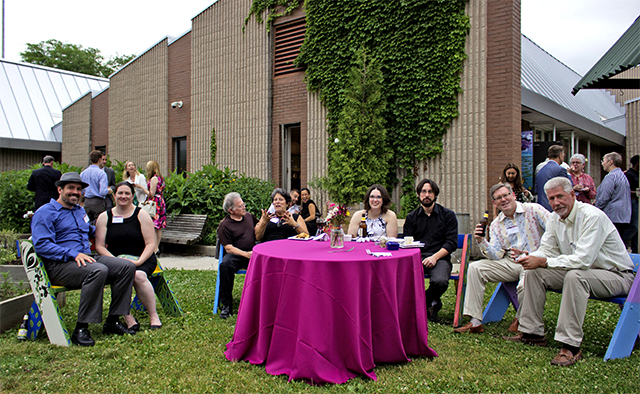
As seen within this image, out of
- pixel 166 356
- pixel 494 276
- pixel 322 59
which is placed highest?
pixel 322 59

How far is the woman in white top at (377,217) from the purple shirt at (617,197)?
185 inches

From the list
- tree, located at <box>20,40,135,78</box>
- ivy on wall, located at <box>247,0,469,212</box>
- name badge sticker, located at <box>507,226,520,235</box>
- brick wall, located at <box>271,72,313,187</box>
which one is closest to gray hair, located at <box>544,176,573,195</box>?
name badge sticker, located at <box>507,226,520,235</box>

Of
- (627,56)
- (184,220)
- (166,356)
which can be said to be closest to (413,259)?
(166,356)

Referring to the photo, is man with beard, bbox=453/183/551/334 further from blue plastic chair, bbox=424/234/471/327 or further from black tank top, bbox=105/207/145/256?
black tank top, bbox=105/207/145/256

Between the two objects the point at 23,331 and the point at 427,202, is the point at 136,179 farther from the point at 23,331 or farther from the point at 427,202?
the point at 427,202

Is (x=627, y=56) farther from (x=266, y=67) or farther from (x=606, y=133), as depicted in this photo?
(x=606, y=133)

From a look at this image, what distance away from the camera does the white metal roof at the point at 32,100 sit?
20.5 meters

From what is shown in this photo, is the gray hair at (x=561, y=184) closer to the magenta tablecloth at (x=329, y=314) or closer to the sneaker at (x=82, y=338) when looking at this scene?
the magenta tablecloth at (x=329, y=314)

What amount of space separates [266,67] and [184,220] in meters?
5.38

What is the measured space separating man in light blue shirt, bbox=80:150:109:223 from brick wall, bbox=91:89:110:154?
11012 mm

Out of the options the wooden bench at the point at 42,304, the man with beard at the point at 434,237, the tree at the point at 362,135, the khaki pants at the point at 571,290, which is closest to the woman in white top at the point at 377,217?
the man with beard at the point at 434,237

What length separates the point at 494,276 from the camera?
14.5ft

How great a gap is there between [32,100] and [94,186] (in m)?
18.9

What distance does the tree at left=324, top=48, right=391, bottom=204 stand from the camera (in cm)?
948
